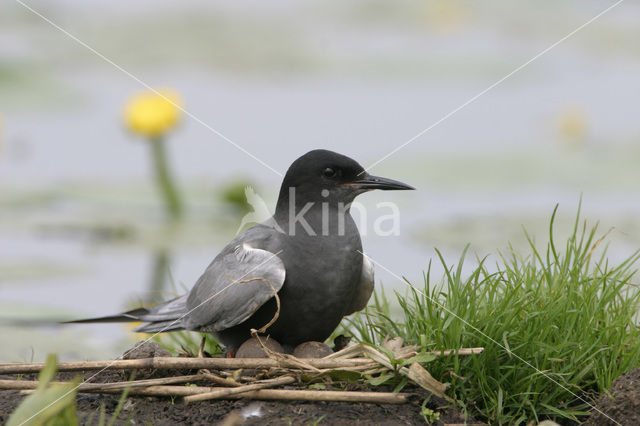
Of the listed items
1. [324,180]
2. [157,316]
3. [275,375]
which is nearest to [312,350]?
[275,375]

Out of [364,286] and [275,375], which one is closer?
[275,375]

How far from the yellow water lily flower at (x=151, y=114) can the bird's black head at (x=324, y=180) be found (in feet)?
10.1

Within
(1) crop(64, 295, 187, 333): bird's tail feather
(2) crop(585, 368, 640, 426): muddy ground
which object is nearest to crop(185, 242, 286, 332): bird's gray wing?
(1) crop(64, 295, 187, 333): bird's tail feather

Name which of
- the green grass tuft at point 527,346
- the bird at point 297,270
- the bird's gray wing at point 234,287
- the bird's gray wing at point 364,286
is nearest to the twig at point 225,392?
the bird at point 297,270

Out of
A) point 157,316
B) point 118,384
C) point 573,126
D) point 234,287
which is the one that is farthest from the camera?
point 573,126

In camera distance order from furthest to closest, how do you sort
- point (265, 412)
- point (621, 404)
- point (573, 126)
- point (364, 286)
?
point (573, 126) → point (364, 286) → point (265, 412) → point (621, 404)

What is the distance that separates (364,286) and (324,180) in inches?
22.0

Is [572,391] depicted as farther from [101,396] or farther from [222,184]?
[222,184]

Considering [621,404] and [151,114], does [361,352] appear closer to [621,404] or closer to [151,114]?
[621,404]

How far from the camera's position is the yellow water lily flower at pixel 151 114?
7.02m

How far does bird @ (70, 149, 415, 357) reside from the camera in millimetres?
3928

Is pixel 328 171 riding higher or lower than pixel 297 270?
higher

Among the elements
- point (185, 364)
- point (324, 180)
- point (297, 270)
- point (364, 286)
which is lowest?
point (185, 364)

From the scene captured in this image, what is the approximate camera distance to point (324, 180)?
4.11m
